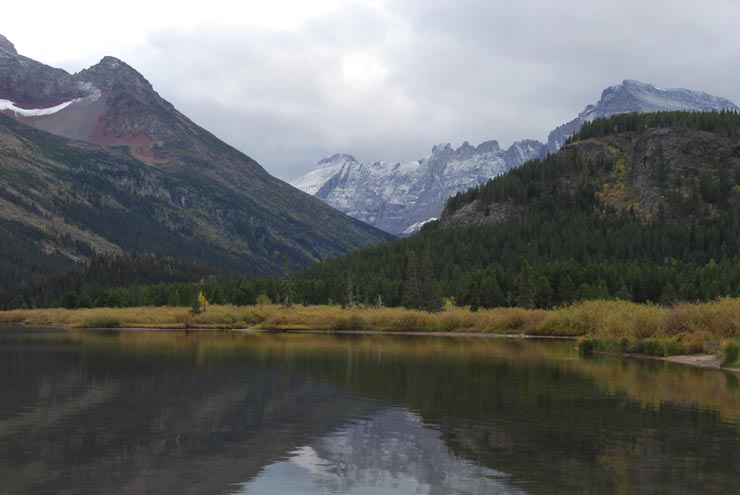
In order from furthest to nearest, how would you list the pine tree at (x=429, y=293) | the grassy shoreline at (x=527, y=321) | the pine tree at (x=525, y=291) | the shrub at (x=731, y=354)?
the pine tree at (x=429, y=293)
the pine tree at (x=525, y=291)
the grassy shoreline at (x=527, y=321)
the shrub at (x=731, y=354)

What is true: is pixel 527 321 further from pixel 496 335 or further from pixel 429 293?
pixel 429 293

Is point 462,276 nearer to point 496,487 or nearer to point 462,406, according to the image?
point 462,406

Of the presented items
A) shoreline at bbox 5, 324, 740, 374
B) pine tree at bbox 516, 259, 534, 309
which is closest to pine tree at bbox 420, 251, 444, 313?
pine tree at bbox 516, 259, 534, 309

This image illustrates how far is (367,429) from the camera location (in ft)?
99.7

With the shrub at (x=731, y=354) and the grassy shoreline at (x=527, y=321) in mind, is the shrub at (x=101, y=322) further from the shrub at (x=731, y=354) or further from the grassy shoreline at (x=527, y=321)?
the shrub at (x=731, y=354)

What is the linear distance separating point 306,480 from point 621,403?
20.9 meters

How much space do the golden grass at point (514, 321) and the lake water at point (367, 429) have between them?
956 cm

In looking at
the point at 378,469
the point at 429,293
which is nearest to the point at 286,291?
the point at 429,293

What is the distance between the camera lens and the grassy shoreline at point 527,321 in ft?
213

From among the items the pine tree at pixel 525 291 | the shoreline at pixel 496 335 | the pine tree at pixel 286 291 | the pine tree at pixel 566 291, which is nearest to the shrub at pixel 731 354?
the shoreline at pixel 496 335

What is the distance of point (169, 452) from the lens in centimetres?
2533

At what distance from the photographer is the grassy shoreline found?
64938mm

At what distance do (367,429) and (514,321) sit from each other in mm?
82452

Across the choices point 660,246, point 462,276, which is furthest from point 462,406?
point 660,246
